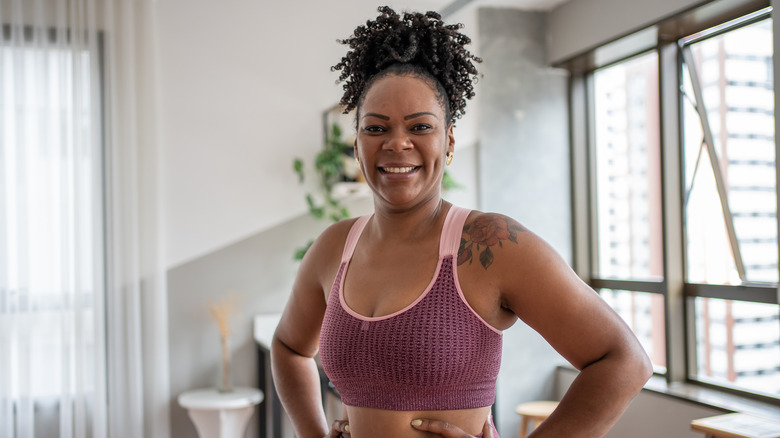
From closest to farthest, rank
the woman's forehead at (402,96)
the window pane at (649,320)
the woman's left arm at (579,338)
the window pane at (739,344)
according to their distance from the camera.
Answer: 1. the woman's left arm at (579,338)
2. the woman's forehead at (402,96)
3. the window pane at (739,344)
4. the window pane at (649,320)

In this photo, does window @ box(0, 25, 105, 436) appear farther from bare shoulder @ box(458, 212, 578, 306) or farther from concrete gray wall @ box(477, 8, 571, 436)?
bare shoulder @ box(458, 212, 578, 306)

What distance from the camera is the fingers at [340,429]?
129 centimetres

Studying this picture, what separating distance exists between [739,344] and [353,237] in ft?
8.71

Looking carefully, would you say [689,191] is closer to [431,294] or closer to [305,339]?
[305,339]

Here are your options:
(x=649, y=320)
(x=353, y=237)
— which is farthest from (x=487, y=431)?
→ (x=649, y=320)

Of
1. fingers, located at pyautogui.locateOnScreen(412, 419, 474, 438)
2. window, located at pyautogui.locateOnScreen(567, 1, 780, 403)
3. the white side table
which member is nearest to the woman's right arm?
fingers, located at pyautogui.locateOnScreen(412, 419, 474, 438)

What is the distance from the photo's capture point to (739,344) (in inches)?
131

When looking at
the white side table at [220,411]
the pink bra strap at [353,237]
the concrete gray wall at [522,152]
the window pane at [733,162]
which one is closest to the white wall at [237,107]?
the white side table at [220,411]

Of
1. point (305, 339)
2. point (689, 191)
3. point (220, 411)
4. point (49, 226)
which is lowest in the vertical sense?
point (220, 411)

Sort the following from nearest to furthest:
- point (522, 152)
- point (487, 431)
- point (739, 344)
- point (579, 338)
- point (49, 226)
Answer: point (579, 338) < point (487, 431) < point (739, 344) < point (49, 226) < point (522, 152)

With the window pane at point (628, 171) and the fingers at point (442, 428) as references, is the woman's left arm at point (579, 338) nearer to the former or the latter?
the fingers at point (442, 428)

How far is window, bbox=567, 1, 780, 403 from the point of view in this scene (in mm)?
3229

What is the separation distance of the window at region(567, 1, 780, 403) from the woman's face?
2.18 metres

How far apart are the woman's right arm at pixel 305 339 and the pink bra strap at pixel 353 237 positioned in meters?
0.03
